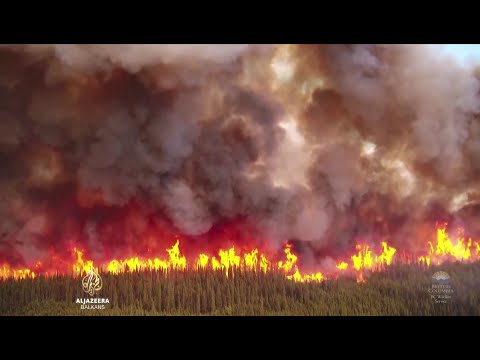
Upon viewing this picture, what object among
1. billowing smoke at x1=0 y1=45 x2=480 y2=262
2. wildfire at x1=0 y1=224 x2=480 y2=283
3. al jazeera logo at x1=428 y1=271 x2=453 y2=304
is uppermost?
billowing smoke at x1=0 y1=45 x2=480 y2=262

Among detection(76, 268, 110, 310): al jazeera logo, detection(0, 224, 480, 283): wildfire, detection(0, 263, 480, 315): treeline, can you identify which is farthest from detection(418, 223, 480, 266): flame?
detection(76, 268, 110, 310): al jazeera logo

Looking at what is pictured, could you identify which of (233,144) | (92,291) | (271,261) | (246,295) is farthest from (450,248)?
(92,291)

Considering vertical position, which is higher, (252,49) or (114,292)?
(252,49)

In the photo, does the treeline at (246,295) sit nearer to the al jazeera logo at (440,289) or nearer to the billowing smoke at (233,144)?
the al jazeera logo at (440,289)

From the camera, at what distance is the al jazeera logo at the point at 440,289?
6117 millimetres

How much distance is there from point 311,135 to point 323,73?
2.38ft

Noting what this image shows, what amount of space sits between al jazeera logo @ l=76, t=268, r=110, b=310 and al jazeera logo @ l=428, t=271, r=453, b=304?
368cm

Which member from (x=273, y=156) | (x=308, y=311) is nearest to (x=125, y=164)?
(x=273, y=156)

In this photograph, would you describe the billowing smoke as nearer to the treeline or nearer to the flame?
the flame

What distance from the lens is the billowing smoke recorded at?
20.2 feet

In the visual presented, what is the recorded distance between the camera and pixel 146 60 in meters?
6.16

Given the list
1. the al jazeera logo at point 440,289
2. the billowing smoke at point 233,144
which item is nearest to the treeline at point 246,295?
the al jazeera logo at point 440,289

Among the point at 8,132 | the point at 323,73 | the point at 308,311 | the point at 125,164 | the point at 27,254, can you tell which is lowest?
the point at 308,311

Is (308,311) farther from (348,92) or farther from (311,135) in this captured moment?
(348,92)
